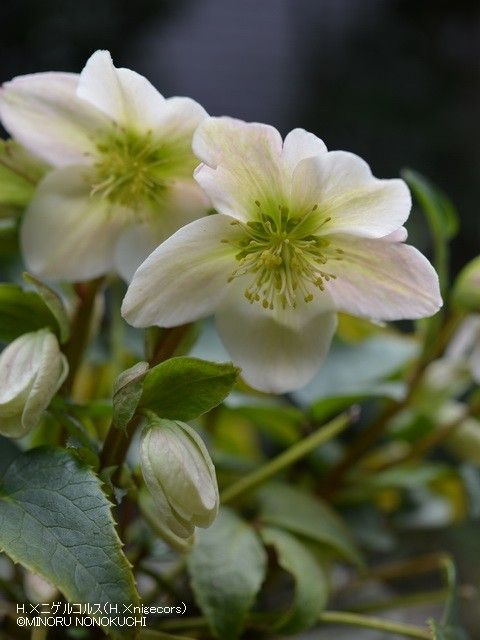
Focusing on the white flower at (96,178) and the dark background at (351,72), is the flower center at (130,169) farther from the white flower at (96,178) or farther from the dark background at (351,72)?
the dark background at (351,72)

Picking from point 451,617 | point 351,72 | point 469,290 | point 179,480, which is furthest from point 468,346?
point 351,72

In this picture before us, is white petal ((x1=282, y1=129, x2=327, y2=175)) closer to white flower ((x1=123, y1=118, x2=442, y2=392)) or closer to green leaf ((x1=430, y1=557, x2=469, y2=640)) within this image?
white flower ((x1=123, y1=118, x2=442, y2=392))

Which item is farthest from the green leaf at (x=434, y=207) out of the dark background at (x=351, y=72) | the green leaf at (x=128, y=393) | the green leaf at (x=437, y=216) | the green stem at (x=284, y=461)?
the dark background at (x=351, y=72)

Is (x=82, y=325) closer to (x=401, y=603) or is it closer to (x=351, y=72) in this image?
(x=401, y=603)

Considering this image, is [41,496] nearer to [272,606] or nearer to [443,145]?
[272,606]

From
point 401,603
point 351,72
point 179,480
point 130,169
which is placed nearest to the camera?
point 179,480
